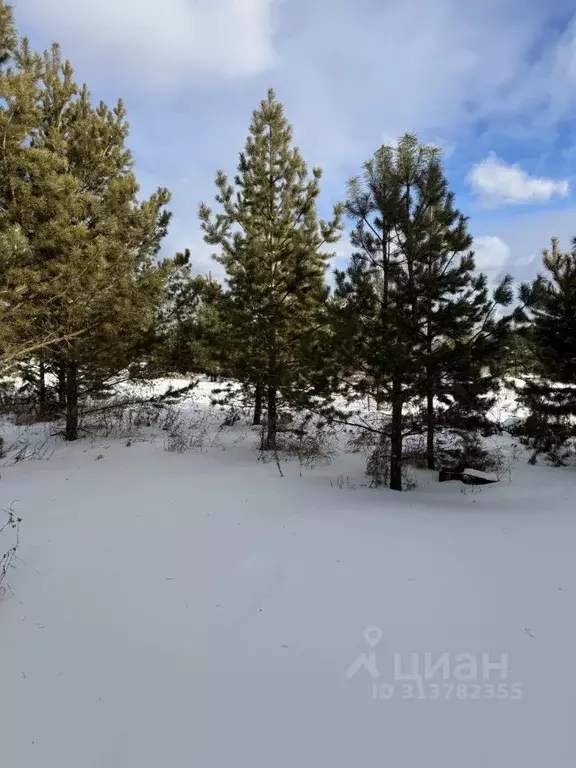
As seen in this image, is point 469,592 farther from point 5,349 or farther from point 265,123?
point 265,123

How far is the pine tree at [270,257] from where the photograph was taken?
9.88 metres

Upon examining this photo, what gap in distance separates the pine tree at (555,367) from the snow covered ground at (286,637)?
12.9 ft

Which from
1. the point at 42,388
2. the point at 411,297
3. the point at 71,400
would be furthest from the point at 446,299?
the point at 42,388

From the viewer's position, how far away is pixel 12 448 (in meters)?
8.81

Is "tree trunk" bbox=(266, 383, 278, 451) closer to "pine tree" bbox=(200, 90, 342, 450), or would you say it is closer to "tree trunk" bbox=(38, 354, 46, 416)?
"pine tree" bbox=(200, 90, 342, 450)

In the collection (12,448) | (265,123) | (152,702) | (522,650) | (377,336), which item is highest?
(265,123)

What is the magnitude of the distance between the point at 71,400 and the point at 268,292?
17.7 feet

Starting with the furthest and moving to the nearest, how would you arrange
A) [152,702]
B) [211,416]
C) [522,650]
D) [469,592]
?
1. [211,416]
2. [469,592]
3. [522,650]
4. [152,702]

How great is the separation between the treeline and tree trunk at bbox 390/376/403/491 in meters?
0.04

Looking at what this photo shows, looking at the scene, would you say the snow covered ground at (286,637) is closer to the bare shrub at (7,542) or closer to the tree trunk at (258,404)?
the bare shrub at (7,542)

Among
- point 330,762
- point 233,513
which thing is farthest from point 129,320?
point 330,762

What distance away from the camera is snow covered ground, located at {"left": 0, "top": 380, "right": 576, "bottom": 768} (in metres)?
2.33

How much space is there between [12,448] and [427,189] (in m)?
9.88

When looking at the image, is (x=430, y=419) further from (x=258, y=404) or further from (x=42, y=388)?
(x=42, y=388)
